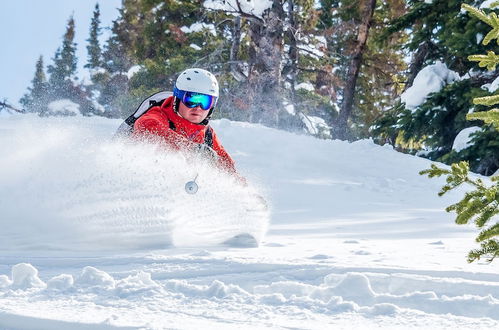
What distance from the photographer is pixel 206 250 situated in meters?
4.50

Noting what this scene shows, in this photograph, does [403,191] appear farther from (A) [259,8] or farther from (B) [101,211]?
(A) [259,8]

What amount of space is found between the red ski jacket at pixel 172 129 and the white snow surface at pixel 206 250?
22 centimetres

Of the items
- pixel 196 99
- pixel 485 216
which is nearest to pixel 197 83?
pixel 196 99

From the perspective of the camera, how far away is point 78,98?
48.8 metres

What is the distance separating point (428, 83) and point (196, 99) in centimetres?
773

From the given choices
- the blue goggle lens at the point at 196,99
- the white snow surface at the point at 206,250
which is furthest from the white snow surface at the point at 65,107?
the blue goggle lens at the point at 196,99

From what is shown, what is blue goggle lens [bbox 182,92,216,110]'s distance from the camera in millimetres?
6141

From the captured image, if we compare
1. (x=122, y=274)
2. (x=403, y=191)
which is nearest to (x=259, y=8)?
(x=403, y=191)

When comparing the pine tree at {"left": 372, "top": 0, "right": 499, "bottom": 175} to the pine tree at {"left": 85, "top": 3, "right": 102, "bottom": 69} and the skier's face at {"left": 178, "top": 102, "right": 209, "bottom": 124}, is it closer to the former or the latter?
the skier's face at {"left": 178, "top": 102, "right": 209, "bottom": 124}

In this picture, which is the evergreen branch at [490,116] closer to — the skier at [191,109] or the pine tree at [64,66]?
the skier at [191,109]

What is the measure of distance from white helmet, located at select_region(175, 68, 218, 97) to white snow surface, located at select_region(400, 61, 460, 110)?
7414mm

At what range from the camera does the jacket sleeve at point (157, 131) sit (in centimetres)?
576

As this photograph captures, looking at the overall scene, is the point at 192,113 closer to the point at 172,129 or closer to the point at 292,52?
the point at 172,129

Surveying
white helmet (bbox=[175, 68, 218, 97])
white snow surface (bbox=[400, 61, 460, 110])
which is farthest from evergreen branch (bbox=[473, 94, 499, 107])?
white snow surface (bbox=[400, 61, 460, 110])
